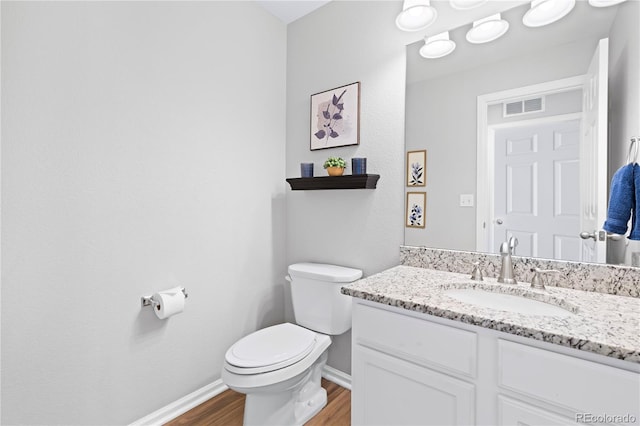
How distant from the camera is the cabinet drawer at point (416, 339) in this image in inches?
38.0

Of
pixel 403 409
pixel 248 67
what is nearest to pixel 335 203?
pixel 248 67

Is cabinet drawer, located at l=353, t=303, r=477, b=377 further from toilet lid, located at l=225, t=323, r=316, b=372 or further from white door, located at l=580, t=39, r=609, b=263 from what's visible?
white door, located at l=580, t=39, r=609, b=263

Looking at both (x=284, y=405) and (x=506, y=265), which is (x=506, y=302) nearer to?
(x=506, y=265)

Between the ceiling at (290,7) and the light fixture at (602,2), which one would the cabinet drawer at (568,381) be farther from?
the ceiling at (290,7)

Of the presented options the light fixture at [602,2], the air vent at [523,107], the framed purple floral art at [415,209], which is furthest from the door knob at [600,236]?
the light fixture at [602,2]

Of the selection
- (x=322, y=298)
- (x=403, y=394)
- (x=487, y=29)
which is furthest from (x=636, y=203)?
(x=322, y=298)

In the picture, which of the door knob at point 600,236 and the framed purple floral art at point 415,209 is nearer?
the door knob at point 600,236

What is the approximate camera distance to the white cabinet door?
982mm

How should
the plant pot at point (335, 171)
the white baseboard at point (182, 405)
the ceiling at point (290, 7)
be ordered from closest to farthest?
the white baseboard at point (182, 405), the plant pot at point (335, 171), the ceiling at point (290, 7)

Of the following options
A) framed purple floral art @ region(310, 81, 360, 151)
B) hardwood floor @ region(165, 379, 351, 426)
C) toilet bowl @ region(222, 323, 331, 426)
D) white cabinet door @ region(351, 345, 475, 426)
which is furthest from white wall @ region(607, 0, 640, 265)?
hardwood floor @ region(165, 379, 351, 426)

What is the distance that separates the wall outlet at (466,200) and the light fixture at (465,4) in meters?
0.88

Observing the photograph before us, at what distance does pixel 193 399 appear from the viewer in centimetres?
170

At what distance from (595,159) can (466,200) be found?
494 mm

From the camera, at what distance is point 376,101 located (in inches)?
69.9
